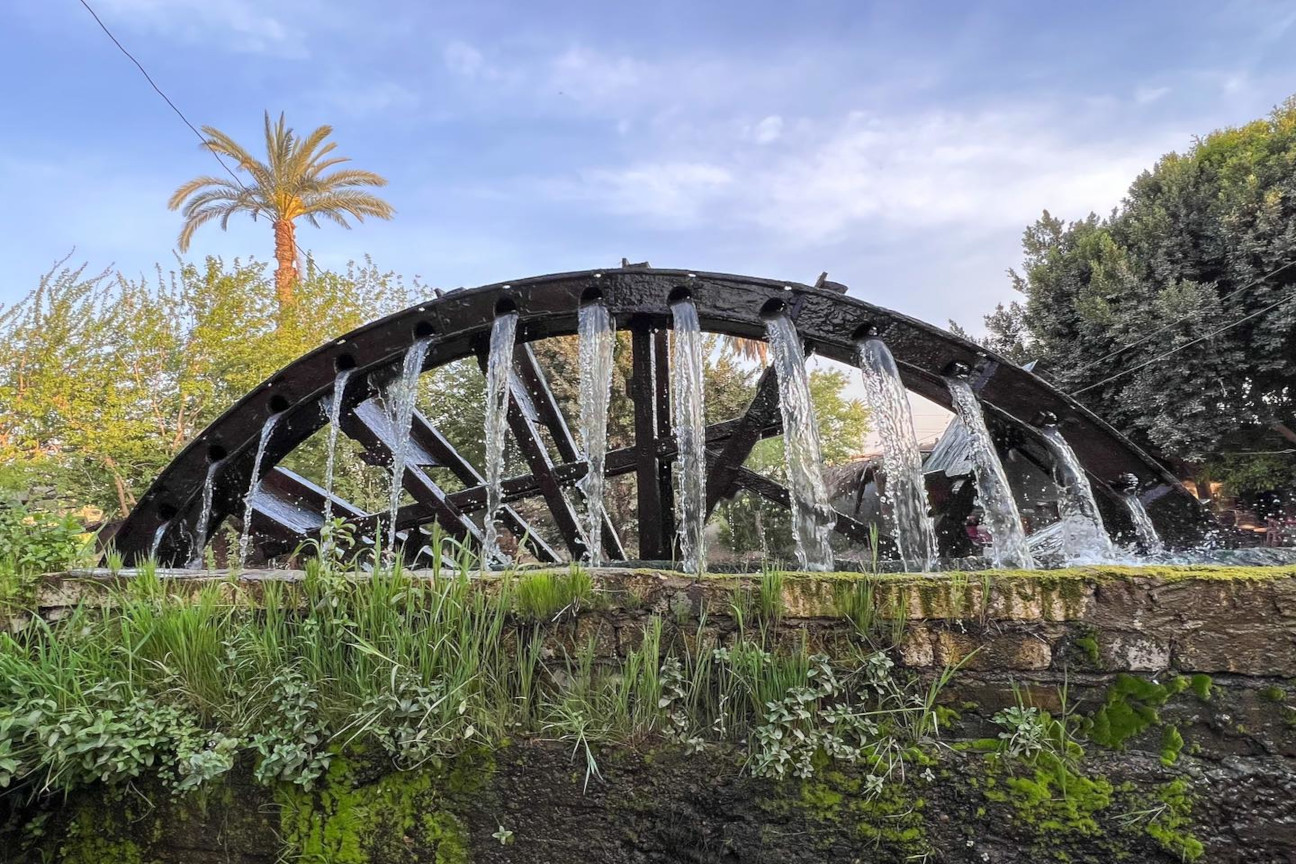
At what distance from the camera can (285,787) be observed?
1920 mm

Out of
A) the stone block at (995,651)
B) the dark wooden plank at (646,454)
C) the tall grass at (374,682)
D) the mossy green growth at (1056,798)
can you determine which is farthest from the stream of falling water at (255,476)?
the mossy green growth at (1056,798)

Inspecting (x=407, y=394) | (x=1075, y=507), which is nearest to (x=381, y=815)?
(x=407, y=394)

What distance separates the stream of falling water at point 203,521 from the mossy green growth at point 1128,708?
16.1 feet

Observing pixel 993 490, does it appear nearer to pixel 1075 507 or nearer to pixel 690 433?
pixel 1075 507

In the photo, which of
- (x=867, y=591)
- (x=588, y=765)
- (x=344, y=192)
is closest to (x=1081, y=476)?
(x=867, y=591)

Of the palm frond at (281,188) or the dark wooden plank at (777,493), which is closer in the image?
the dark wooden plank at (777,493)

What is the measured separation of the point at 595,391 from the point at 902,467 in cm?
172

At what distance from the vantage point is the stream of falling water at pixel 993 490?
379 cm

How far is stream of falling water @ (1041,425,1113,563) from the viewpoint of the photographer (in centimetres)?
406

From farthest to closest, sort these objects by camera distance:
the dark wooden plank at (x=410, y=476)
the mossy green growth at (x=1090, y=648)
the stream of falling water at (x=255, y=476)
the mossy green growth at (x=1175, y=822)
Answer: the dark wooden plank at (x=410, y=476) → the stream of falling water at (x=255, y=476) → the mossy green growth at (x=1090, y=648) → the mossy green growth at (x=1175, y=822)

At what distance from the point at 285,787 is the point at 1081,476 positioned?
417cm

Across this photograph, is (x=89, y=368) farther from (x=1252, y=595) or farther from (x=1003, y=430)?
(x=1252, y=595)

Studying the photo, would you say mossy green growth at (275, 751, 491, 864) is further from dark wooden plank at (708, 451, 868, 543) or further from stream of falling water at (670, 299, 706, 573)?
dark wooden plank at (708, 451, 868, 543)

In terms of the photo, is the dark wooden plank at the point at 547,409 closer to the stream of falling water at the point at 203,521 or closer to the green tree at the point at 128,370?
the stream of falling water at the point at 203,521
